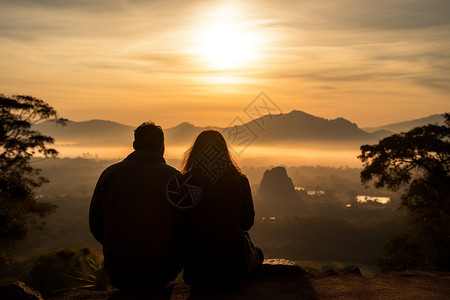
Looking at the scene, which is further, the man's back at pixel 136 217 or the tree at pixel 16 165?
the tree at pixel 16 165

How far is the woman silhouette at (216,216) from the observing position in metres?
3.99

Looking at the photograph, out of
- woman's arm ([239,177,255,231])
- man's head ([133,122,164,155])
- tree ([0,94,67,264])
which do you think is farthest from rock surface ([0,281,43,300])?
tree ([0,94,67,264])

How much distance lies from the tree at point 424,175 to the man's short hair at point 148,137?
14246mm

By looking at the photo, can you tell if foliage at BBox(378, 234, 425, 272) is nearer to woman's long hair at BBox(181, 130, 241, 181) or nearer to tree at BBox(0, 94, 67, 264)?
woman's long hair at BBox(181, 130, 241, 181)

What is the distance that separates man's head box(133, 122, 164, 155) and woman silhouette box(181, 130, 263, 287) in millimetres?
423

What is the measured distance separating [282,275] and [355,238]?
3274 inches

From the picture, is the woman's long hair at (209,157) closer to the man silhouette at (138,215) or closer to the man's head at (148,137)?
the man silhouette at (138,215)

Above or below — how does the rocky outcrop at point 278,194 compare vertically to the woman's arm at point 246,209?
below

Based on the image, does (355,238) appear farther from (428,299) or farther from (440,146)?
(428,299)

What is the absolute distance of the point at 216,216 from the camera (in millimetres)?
3982

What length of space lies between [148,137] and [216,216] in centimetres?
128

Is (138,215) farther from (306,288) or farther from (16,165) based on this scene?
(16,165)

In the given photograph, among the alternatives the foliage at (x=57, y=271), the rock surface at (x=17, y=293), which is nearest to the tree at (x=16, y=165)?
the foliage at (x=57, y=271)

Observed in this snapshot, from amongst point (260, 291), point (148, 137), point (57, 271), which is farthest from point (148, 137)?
point (57, 271)
